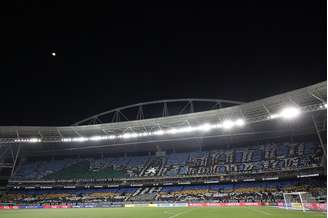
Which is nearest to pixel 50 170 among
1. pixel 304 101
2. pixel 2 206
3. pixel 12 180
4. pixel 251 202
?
pixel 12 180

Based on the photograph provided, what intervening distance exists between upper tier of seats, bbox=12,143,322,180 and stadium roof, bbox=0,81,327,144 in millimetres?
11400

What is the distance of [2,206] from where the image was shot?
54.1m

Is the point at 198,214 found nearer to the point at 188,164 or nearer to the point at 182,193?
the point at 182,193

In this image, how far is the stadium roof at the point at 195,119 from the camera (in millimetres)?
34750

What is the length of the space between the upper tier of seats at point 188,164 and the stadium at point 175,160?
0.65 feet

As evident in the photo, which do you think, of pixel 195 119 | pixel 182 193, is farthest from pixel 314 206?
pixel 182 193

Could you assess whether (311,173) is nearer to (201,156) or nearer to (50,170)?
(201,156)

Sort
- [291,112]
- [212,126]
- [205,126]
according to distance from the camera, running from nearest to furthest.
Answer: [291,112], [212,126], [205,126]

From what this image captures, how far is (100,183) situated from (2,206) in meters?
18.8

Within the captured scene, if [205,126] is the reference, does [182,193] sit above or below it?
below

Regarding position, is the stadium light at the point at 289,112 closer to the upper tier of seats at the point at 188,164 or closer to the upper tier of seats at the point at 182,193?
the upper tier of seats at the point at 182,193

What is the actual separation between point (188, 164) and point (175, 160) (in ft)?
12.4

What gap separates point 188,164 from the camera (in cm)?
5841

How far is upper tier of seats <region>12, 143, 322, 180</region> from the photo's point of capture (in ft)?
163
